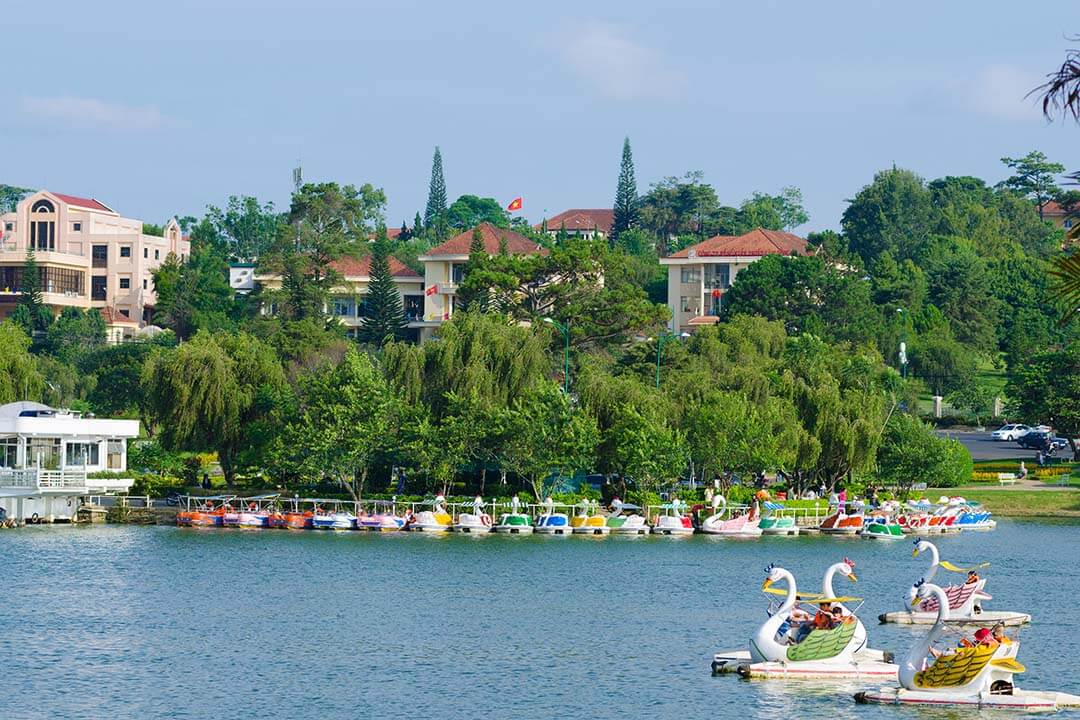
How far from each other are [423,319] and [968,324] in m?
40.7

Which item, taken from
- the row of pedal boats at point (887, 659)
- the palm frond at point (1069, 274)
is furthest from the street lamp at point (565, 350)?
the palm frond at point (1069, 274)

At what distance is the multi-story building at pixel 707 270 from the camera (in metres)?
136

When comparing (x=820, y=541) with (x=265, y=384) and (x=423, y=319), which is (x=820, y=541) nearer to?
(x=265, y=384)

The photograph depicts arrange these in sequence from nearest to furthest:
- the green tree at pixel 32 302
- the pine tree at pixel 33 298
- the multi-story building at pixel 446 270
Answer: the multi-story building at pixel 446 270 → the green tree at pixel 32 302 → the pine tree at pixel 33 298

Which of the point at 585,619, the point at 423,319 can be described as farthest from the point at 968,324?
the point at 585,619

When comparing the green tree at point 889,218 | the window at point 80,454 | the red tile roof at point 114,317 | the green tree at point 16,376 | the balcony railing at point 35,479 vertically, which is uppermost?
the green tree at point 889,218

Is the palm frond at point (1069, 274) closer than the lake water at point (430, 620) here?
Yes

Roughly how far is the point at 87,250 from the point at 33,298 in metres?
12.9

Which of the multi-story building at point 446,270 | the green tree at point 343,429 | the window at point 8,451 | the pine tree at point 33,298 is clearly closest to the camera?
the green tree at point 343,429

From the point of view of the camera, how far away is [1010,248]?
148 metres

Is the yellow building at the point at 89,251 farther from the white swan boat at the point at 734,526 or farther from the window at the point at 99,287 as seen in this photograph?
the white swan boat at the point at 734,526

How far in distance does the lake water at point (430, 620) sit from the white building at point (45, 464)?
2.09 metres

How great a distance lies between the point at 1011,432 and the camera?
101938 mm

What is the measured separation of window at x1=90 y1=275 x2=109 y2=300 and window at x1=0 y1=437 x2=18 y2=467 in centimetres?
7560
